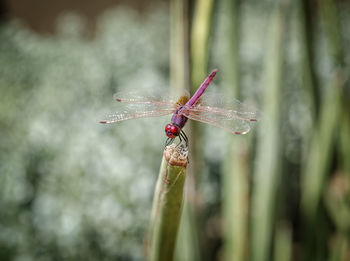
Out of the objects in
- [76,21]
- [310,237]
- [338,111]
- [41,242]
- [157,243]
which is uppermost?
[76,21]

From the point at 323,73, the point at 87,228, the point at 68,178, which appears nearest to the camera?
the point at 87,228

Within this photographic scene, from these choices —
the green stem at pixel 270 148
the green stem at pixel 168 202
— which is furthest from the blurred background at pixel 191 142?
the green stem at pixel 168 202

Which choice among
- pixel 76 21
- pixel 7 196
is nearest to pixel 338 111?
pixel 7 196

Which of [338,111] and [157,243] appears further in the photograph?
[338,111]

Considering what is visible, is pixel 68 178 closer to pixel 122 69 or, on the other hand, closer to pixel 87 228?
pixel 87 228

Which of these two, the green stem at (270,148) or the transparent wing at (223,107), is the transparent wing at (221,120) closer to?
the transparent wing at (223,107)

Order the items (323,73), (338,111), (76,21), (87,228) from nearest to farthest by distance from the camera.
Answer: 1. (338,111)
2. (87,228)
3. (323,73)
4. (76,21)

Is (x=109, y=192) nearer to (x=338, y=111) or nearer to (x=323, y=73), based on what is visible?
(x=338, y=111)

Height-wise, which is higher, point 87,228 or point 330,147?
point 330,147
